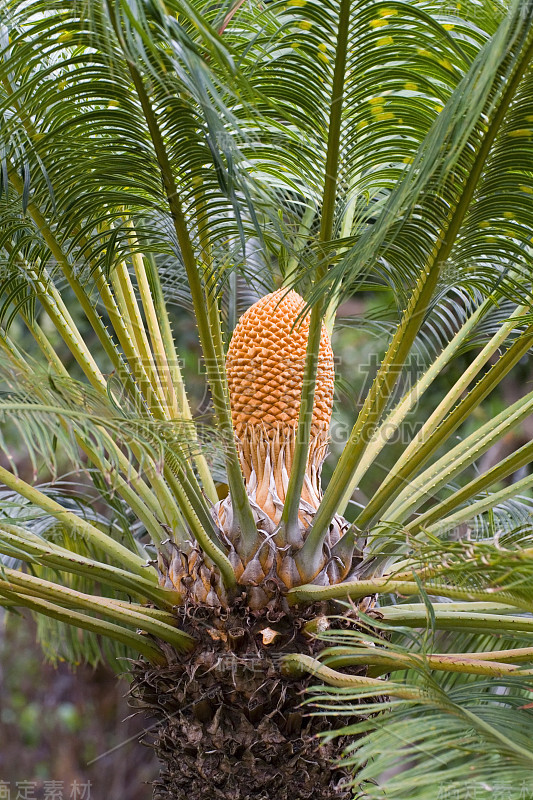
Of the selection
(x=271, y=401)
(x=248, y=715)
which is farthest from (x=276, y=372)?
(x=248, y=715)

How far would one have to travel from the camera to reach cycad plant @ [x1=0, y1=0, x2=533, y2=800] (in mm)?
1007

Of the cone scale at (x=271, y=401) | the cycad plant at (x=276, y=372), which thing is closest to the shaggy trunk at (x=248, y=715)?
the cycad plant at (x=276, y=372)

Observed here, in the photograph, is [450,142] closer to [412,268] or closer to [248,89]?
[412,268]

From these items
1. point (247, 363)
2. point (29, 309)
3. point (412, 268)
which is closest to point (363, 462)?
point (247, 363)

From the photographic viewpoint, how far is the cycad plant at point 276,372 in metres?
1.01

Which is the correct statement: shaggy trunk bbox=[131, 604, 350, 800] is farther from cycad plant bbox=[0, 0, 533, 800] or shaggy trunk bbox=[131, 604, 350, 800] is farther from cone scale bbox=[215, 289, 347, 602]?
cone scale bbox=[215, 289, 347, 602]

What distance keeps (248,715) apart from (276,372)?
2.08 ft

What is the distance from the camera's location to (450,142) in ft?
3.70

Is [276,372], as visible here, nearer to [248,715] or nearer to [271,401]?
[271,401]

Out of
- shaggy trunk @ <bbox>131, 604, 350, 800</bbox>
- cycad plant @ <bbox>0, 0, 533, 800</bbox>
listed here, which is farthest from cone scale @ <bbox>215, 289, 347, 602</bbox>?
shaggy trunk @ <bbox>131, 604, 350, 800</bbox>

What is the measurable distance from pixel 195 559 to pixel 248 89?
2.87 ft

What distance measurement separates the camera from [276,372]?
157cm

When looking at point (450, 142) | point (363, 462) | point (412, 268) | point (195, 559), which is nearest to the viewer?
point (450, 142)

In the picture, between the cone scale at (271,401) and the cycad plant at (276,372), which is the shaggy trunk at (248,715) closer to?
the cycad plant at (276,372)
